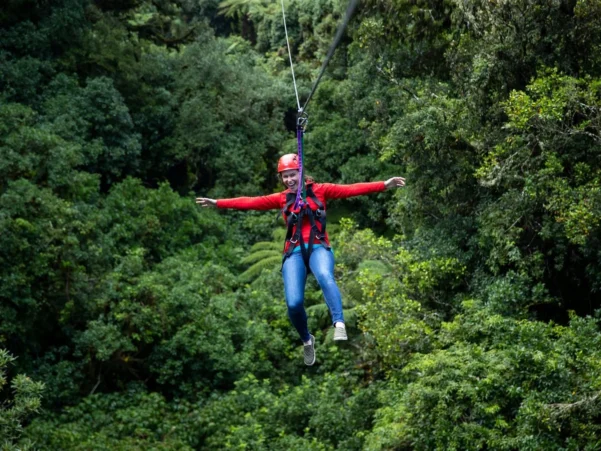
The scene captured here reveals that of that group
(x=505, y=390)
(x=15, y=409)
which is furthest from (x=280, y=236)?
(x=505, y=390)

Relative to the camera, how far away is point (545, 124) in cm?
1154

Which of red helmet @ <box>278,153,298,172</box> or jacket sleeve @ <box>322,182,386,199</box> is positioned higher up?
red helmet @ <box>278,153,298,172</box>

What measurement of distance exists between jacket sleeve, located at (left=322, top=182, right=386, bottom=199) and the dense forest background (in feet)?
14.6

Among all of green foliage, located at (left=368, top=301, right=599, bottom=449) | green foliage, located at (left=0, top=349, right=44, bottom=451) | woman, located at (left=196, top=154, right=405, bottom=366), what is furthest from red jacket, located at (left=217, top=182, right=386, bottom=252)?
green foliage, located at (left=0, top=349, right=44, bottom=451)

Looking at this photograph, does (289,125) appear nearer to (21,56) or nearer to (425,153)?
(21,56)

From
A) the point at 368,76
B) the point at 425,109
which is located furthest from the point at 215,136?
the point at 425,109

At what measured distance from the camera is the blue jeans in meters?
7.29

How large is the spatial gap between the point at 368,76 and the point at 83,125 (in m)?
6.44

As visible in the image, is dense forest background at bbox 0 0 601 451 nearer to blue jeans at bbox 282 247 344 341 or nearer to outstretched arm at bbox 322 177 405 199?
blue jeans at bbox 282 247 344 341

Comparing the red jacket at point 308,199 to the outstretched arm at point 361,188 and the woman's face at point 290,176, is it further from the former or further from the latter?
the woman's face at point 290,176

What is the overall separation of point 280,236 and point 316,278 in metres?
13.9

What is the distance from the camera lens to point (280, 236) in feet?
69.5

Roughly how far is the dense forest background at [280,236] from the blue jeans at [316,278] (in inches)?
164

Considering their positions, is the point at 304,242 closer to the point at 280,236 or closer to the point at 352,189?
the point at 352,189
